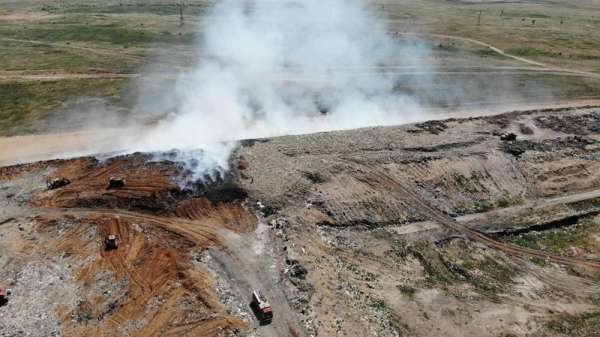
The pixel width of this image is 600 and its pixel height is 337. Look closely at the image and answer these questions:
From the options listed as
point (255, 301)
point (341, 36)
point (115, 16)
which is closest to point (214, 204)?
point (255, 301)

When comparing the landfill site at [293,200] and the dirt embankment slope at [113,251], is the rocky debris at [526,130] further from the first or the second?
the dirt embankment slope at [113,251]

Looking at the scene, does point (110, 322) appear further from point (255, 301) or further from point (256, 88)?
point (256, 88)

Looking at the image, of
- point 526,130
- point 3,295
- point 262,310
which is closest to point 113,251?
point 3,295

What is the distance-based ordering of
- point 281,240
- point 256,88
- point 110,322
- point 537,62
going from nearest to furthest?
1. point 110,322
2. point 281,240
3. point 256,88
4. point 537,62

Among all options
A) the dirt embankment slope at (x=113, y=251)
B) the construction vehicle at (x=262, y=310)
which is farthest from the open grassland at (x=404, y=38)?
the construction vehicle at (x=262, y=310)

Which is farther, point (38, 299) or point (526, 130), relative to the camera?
point (526, 130)

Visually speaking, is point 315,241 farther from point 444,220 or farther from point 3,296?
point 3,296
